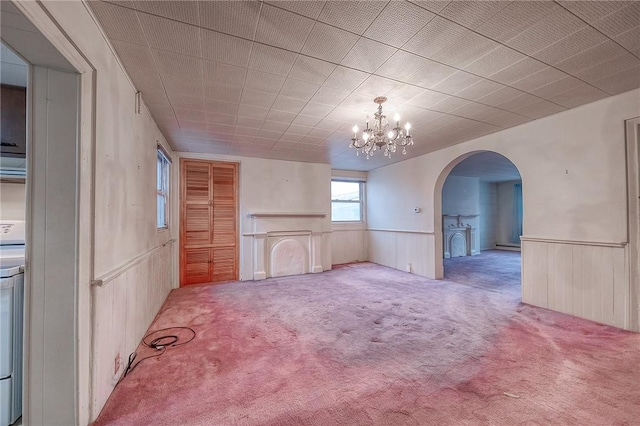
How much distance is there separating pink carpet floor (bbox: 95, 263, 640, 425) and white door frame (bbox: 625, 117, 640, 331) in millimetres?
524

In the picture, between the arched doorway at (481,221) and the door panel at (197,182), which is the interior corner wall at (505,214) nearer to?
the arched doorway at (481,221)

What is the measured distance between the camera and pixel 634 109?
2664 mm

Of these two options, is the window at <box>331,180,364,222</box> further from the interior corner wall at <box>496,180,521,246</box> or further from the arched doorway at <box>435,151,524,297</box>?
the interior corner wall at <box>496,180,521,246</box>

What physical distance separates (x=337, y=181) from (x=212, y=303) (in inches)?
171

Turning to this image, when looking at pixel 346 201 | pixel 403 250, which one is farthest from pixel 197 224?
pixel 403 250

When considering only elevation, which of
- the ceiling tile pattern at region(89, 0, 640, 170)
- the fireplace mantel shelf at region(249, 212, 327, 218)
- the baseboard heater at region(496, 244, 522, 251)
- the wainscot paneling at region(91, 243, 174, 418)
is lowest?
the baseboard heater at region(496, 244, 522, 251)

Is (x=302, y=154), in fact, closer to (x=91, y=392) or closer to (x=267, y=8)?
(x=267, y=8)

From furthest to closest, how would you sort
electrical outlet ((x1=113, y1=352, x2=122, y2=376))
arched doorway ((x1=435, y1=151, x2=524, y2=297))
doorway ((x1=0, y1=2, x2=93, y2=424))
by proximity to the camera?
arched doorway ((x1=435, y1=151, x2=524, y2=297)) < electrical outlet ((x1=113, y1=352, x2=122, y2=376)) < doorway ((x1=0, y1=2, x2=93, y2=424))

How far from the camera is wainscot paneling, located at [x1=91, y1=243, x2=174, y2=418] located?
1.57 m

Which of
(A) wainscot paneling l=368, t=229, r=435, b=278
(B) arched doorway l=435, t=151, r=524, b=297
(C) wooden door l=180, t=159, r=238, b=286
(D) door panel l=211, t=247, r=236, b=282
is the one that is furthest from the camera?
(B) arched doorway l=435, t=151, r=524, b=297

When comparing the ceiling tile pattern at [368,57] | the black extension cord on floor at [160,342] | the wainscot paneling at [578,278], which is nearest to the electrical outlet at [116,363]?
the black extension cord on floor at [160,342]

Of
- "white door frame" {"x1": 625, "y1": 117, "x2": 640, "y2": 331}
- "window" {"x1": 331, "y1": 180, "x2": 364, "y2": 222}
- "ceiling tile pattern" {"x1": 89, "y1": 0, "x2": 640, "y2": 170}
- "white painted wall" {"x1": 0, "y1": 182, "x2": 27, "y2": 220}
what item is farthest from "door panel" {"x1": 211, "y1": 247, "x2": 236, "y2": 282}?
"white door frame" {"x1": 625, "y1": 117, "x2": 640, "y2": 331}

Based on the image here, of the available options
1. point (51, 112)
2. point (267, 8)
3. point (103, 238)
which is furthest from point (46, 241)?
point (267, 8)

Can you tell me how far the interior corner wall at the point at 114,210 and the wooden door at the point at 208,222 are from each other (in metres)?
1.90
